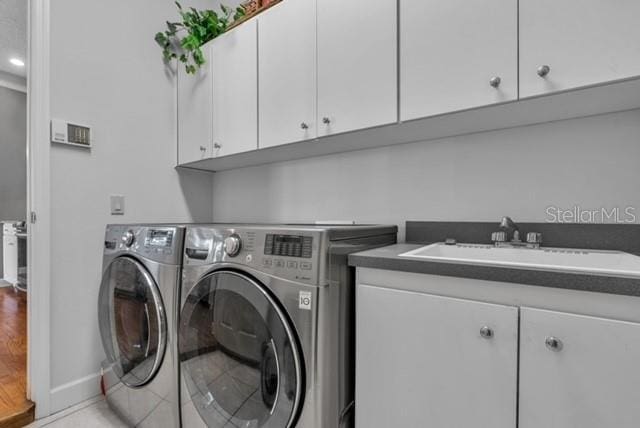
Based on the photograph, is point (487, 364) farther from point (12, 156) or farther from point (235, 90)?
point (12, 156)

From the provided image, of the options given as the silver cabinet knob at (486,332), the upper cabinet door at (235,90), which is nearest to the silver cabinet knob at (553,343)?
the silver cabinet knob at (486,332)

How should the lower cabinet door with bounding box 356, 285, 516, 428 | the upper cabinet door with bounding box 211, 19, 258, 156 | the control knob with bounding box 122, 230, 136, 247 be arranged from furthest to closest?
the upper cabinet door with bounding box 211, 19, 258, 156, the control knob with bounding box 122, 230, 136, 247, the lower cabinet door with bounding box 356, 285, 516, 428

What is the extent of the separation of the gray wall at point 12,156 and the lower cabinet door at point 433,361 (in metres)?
A: 5.18

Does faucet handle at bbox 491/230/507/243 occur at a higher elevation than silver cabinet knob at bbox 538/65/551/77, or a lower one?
lower

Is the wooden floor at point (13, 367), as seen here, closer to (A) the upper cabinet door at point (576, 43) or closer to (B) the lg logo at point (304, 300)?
(B) the lg logo at point (304, 300)

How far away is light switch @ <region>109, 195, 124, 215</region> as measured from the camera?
177 centimetres

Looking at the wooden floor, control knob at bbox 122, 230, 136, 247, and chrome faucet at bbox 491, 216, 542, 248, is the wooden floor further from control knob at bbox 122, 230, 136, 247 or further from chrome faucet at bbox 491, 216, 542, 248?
chrome faucet at bbox 491, 216, 542, 248

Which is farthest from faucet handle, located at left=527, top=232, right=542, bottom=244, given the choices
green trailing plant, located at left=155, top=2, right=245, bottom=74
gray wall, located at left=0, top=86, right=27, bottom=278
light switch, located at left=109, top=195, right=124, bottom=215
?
gray wall, located at left=0, top=86, right=27, bottom=278

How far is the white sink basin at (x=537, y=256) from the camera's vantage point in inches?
35.5

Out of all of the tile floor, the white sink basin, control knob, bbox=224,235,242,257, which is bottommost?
the tile floor

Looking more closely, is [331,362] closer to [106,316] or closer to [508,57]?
[508,57]

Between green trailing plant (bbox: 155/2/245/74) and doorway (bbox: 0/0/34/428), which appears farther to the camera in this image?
doorway (bbox: 0/0/34/428)

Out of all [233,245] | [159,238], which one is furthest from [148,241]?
[233,245]

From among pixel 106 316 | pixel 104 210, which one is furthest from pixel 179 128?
pixel 106 316
